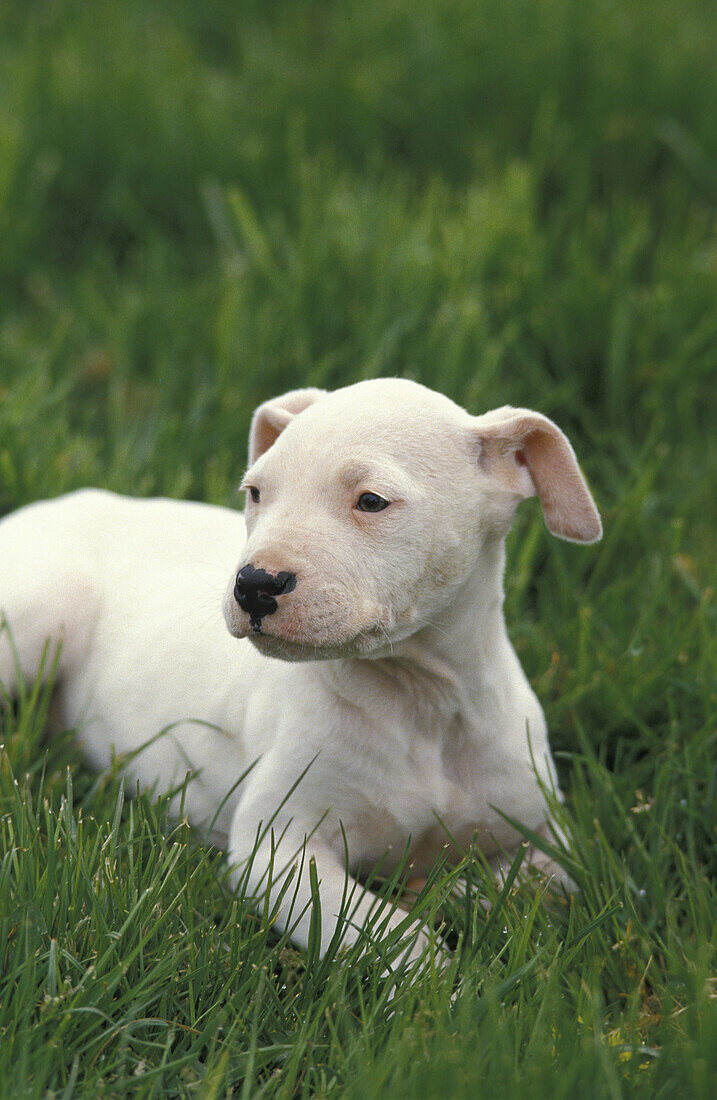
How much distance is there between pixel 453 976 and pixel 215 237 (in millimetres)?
4097

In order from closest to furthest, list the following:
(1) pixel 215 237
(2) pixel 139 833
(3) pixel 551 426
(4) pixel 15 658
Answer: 1. (3) pixel 551 426
2. (2) pixel 139 833
3. (4) pixel 15 658
4. (1) pixel 215 237

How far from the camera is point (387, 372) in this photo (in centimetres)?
443

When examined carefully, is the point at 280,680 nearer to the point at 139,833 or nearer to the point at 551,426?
the point at 139,833

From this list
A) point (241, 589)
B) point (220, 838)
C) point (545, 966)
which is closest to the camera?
point (241, 589)

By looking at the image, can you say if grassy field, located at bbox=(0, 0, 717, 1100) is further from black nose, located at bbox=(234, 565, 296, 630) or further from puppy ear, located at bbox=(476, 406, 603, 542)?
puppy ear, located at bbox=(476, 406, 603, 542)

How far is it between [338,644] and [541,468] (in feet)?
2.16

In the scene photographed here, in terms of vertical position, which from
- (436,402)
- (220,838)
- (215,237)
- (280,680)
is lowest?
(220,838)

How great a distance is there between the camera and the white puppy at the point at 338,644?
7.48 ft

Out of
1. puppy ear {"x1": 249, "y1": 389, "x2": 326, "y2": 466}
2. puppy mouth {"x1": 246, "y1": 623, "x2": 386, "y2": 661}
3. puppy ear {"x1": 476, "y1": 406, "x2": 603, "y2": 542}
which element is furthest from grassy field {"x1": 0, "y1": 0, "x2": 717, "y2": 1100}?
puppy ear {"x1": 249, "y1": 389, "x2": 326, "y2": 466}

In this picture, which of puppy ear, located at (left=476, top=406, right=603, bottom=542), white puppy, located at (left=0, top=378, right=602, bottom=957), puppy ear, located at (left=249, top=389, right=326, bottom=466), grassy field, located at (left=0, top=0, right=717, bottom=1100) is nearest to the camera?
grassy field, located at (left=0, top=0, right=717, bottom=1100)

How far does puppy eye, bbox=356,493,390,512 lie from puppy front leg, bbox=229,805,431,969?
650 mm

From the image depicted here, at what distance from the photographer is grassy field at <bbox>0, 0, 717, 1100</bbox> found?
2137 mm

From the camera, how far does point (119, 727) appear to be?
316 cm

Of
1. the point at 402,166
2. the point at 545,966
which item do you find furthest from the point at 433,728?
the point at 402,166
